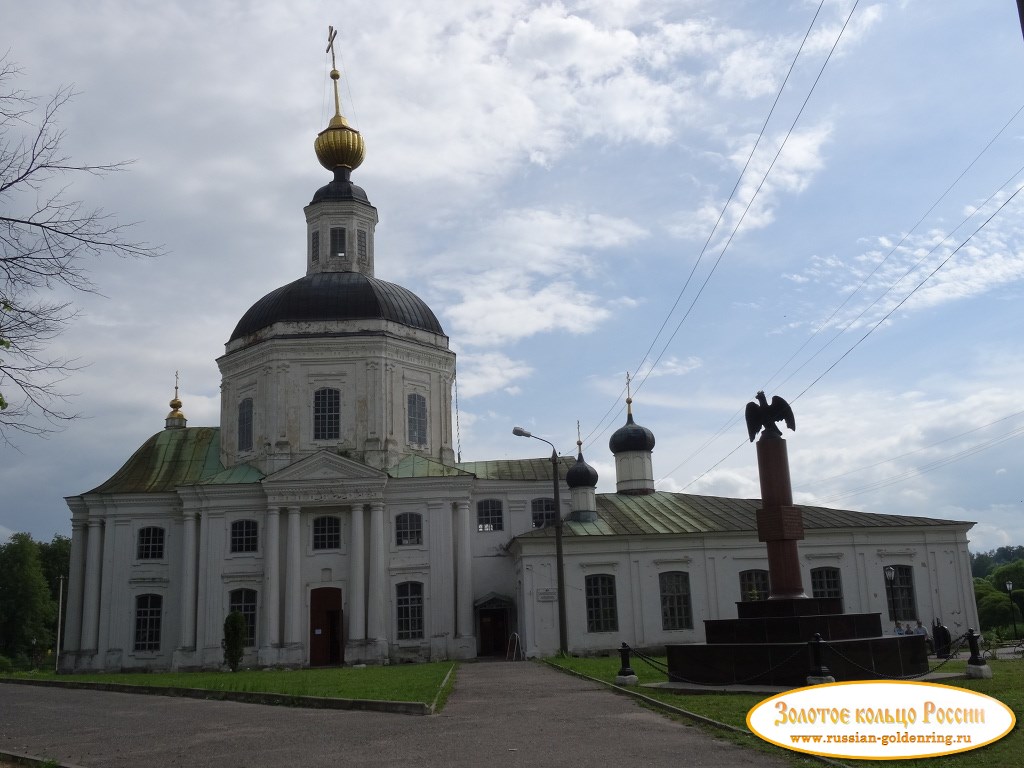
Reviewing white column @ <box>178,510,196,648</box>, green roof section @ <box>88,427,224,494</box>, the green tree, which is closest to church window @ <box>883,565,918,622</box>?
white column @ <box>178,510,196,648</box>

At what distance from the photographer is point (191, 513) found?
117 ft

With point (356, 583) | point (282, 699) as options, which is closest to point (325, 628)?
point (356, 583)

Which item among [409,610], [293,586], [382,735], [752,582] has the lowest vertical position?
[382,735]

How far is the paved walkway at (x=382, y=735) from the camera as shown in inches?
407

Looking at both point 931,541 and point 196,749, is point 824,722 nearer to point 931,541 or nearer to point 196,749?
point 196,749

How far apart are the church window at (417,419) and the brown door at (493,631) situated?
7266 mm

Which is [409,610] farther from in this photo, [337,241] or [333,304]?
[337,241]

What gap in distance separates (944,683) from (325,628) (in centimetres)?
2411

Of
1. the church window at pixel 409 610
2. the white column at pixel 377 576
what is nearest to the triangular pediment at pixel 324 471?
the white column at pixel 377 576

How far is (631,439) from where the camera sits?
42812 mm

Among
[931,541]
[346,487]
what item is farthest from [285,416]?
[931,541]

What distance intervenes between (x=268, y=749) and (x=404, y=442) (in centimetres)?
2616

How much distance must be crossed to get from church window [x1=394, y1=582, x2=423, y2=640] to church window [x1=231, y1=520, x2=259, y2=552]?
18.8ft

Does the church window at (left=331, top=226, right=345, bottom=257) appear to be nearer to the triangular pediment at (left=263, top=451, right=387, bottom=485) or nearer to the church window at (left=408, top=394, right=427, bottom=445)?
the church window at (left=408, top=394, right=427, bottom=445)
